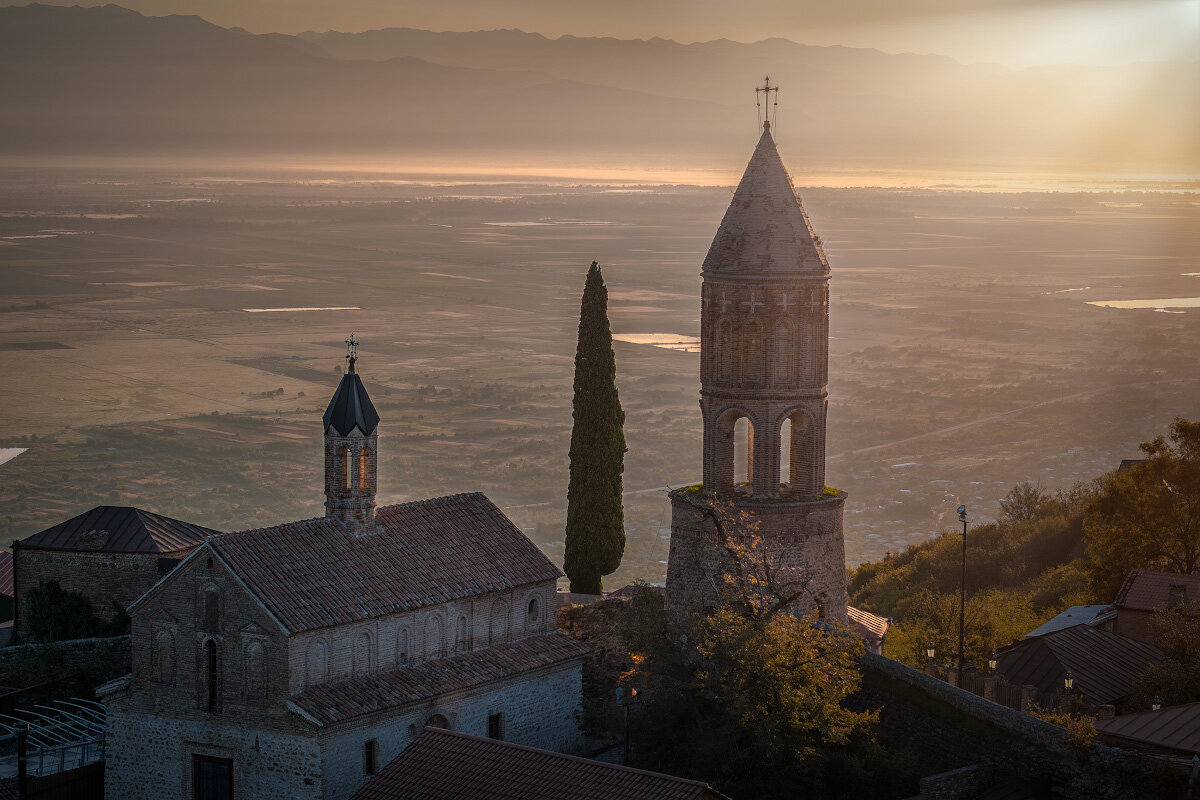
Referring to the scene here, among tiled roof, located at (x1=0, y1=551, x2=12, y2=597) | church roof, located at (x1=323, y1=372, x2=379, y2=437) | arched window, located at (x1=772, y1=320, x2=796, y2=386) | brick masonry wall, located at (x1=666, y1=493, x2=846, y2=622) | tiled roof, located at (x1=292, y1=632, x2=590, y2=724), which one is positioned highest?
arched window, located at (x1=772, y1=320, x2=796, y2=386)

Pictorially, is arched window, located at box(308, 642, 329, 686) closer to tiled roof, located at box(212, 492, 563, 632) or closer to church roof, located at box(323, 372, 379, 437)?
tiled roof, located at box(212, 492, 563, 632)

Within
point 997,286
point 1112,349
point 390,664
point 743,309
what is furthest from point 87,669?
point 997,286

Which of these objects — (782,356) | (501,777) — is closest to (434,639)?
(501,777)

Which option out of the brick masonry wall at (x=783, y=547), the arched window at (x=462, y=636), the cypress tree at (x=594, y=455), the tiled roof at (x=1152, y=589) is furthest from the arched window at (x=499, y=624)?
the tiled roof at (x=1152, y=589)

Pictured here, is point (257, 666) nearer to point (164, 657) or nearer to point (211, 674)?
point (211, 674)

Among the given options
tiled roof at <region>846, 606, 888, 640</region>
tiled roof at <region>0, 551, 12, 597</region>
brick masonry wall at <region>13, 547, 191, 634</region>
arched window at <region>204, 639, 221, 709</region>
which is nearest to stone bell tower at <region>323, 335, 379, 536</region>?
arched window at <region>204, 639, 221, 709</region>

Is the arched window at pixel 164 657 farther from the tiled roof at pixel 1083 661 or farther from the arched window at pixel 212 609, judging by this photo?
the tiled roof at pixel 1083 661
